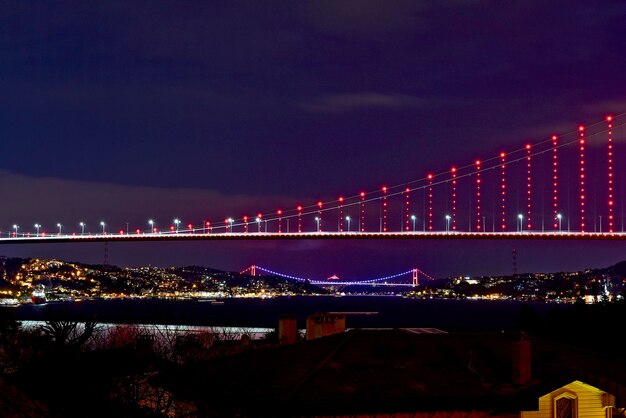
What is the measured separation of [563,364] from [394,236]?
1758 inches

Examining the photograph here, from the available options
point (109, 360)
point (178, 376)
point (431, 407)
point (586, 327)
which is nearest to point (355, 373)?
point (431, 407)

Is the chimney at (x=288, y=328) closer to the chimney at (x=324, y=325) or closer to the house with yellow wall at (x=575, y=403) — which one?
the chimney at (x=324, y=325)

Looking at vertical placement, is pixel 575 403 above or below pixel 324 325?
below

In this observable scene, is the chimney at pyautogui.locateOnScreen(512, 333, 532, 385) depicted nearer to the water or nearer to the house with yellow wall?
the house with yellow wall

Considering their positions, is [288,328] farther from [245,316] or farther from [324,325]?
[245,316]

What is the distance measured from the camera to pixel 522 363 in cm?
1453

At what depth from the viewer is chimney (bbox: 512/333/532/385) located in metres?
14.5

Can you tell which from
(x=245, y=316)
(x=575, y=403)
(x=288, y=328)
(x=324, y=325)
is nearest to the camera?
(x=575, y=403)

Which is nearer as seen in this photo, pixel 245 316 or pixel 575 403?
pixel 575 403

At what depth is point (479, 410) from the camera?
13.9 m

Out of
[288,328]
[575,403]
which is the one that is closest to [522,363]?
[575,403]

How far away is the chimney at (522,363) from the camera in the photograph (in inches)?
571

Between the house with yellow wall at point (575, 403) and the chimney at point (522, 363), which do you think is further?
the chimney at point (522, 363)

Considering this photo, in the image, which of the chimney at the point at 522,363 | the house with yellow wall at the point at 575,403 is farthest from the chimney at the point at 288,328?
the house with yellow wall at the point at 575,403
